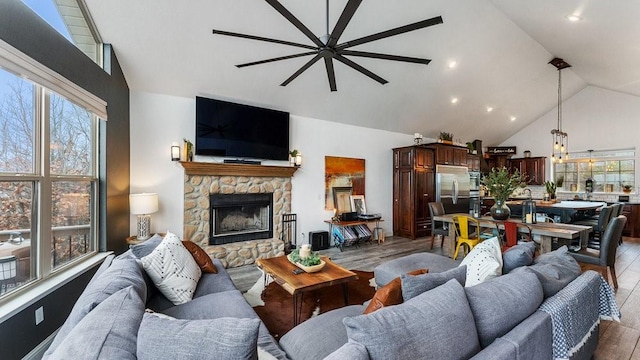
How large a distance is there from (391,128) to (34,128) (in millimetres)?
6056

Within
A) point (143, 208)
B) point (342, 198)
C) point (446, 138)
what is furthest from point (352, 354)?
point (446, 138)

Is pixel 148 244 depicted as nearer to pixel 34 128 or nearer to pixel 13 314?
pixel 13 314

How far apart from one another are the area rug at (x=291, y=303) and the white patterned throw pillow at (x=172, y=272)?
2.68 feet

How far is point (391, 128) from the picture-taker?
21.8 feet

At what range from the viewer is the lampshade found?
3.61 m

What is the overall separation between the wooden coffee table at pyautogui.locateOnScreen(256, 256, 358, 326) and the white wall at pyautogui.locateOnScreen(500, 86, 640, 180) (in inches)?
346

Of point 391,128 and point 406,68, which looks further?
point 391,128

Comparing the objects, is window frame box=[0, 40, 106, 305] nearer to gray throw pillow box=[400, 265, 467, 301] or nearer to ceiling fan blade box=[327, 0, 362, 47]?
ceiling fan blade box=[327, 0, 362, 47]

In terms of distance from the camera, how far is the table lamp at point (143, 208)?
3611 mm

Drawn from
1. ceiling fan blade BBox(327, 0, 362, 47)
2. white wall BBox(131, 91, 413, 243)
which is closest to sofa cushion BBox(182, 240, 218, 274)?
white wall BBox(131, 91, 413, 243)

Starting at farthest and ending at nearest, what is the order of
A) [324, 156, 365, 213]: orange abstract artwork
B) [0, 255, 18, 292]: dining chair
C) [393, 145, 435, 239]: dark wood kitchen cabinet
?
1. [393, 145, 435, 239]: dark wood kitchen cabinet
2. [324, 156, 365, 213]: orange abstract artwork
3. [0, 255, 18, 292]: dining chair

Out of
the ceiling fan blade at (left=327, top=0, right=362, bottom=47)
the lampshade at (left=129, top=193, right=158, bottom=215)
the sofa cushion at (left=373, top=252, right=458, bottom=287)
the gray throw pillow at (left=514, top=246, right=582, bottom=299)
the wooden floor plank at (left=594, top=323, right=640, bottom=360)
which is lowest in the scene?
the wooden floor plank at (left=594, top=323, right=640, bottom=360)

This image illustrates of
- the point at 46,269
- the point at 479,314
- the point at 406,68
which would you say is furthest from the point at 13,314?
the point at 406,68

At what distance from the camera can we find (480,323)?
1.30m
